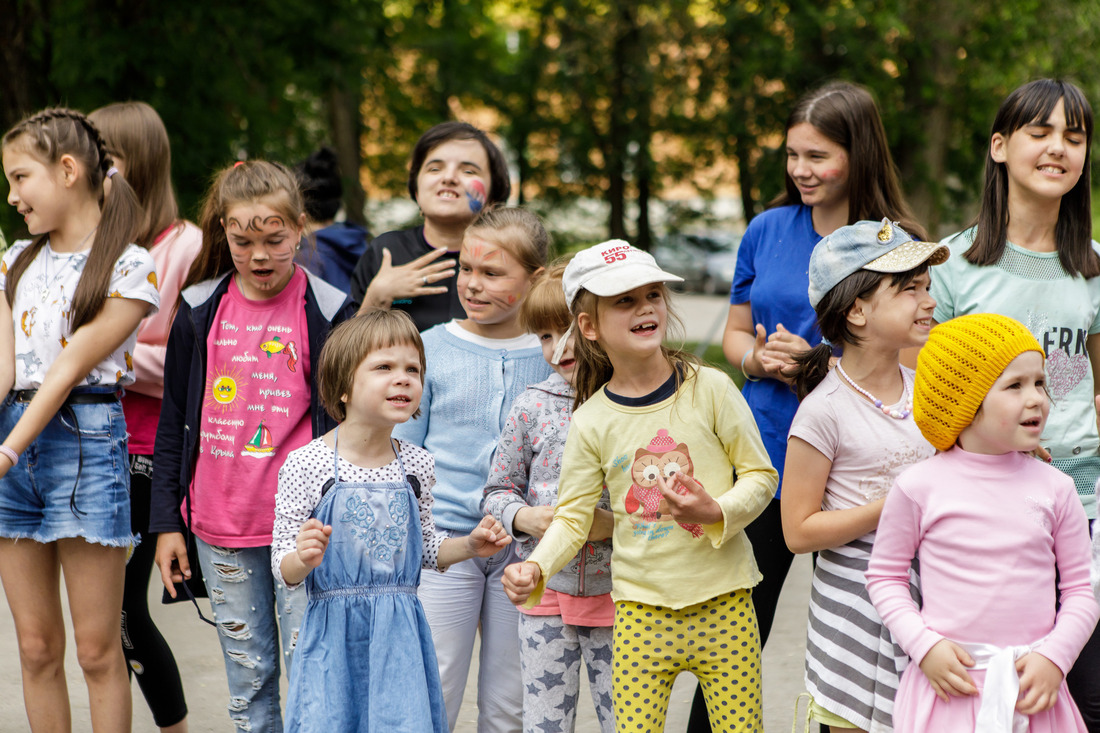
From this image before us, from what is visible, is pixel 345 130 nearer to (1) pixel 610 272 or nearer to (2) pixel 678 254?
(2) pixel 678 254

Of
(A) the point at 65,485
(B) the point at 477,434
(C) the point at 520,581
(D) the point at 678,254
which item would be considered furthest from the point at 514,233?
(D) the point at 678,254

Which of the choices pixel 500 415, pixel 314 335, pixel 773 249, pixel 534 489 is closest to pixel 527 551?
pixel 534 489

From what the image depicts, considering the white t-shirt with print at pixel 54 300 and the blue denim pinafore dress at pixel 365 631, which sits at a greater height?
the white t-shirt with print at pixel 54 300

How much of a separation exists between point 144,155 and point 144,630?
1686 millimetres

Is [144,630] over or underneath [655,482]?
underneath

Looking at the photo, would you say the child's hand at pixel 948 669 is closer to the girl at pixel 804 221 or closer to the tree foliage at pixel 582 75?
the girl at pixel 804 221

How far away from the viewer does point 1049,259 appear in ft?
9.58

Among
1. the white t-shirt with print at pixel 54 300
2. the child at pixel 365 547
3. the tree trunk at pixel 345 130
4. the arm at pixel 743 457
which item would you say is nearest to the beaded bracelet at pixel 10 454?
the white t-shirt with print at pixel 54 300

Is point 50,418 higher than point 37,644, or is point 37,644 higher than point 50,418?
point 50,418

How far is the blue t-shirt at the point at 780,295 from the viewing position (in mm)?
3250

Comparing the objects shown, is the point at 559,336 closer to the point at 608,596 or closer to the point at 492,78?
the point at 608,596

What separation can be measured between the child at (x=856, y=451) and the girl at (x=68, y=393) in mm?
2052

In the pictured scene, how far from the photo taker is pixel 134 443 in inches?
149

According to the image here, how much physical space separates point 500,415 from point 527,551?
0.42m
